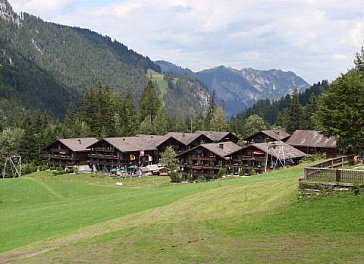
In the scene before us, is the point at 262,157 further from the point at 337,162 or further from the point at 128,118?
the point at 128,118

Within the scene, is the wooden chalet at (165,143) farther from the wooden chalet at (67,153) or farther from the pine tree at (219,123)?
the pine tree at (219,123)

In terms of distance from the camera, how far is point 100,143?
110m

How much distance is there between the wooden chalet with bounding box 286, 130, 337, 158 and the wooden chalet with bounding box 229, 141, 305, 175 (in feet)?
31.5

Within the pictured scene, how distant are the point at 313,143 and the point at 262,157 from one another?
16468mm

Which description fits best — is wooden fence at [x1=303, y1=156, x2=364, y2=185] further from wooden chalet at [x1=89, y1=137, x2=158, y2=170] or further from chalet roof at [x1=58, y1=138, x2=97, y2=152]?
chalet roof at [x1=58, y1=138, x2=97, y2=152]

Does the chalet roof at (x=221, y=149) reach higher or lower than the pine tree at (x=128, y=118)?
lower

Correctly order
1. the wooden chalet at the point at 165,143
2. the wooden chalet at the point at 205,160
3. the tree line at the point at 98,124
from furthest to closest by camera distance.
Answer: the tree line at the point at 98,124
the wooden chalet at the point at 165,143
the wooden chalet at the point at 205,160

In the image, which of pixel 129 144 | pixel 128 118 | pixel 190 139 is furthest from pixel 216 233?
pixel 128 118

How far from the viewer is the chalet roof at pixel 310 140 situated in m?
91.9

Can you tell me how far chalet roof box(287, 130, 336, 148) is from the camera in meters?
91.9

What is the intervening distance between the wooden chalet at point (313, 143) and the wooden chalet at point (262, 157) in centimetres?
960

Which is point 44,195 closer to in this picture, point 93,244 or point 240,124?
point 93,244

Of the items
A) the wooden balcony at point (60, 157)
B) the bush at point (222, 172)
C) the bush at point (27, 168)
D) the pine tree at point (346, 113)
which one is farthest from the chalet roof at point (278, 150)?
the bush at point (27, 168)

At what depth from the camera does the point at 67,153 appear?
113938mm
